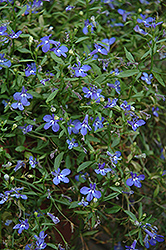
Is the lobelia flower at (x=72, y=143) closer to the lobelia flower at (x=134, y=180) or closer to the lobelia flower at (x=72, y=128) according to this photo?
the lobelia flower at (x=72, y=128)

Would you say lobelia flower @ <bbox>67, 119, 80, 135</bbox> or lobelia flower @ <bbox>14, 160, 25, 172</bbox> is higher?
lobelia flower @ <bbox>67, 119, 80, 135</bbox>

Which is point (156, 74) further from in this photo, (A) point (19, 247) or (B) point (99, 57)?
(A) point (19, 247)

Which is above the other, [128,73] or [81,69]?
[81,69]

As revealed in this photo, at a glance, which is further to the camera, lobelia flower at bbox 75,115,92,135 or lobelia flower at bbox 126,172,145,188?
lobelia flower at bbox 126,172,145,188

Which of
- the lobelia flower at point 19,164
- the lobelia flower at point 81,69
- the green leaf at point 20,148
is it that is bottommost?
the lobelia flower at point 19,164

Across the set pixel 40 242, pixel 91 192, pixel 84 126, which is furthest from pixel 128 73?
pixel 40 242

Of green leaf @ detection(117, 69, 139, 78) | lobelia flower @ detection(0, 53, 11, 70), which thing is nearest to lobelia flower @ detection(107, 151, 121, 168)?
green leaf @ detection(117, 69, 139, 78)

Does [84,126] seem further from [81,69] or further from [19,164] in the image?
[19,164]

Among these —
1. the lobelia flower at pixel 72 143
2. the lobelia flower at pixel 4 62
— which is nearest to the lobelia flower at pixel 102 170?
the lobelia flower at pixel 72 143

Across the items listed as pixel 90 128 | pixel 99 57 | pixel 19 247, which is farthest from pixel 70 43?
pixel 19 247

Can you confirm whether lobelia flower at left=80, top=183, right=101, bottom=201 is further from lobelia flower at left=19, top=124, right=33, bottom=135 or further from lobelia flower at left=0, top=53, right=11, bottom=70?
lobelia flower at left=0, top=53, right=11, bottom=70

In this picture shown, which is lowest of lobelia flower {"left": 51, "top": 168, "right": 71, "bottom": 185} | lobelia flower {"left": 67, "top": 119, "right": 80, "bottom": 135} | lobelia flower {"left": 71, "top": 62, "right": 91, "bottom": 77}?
lobelia flower {"left": 51, "top": 168, "right": 71, "bottom": 185}
